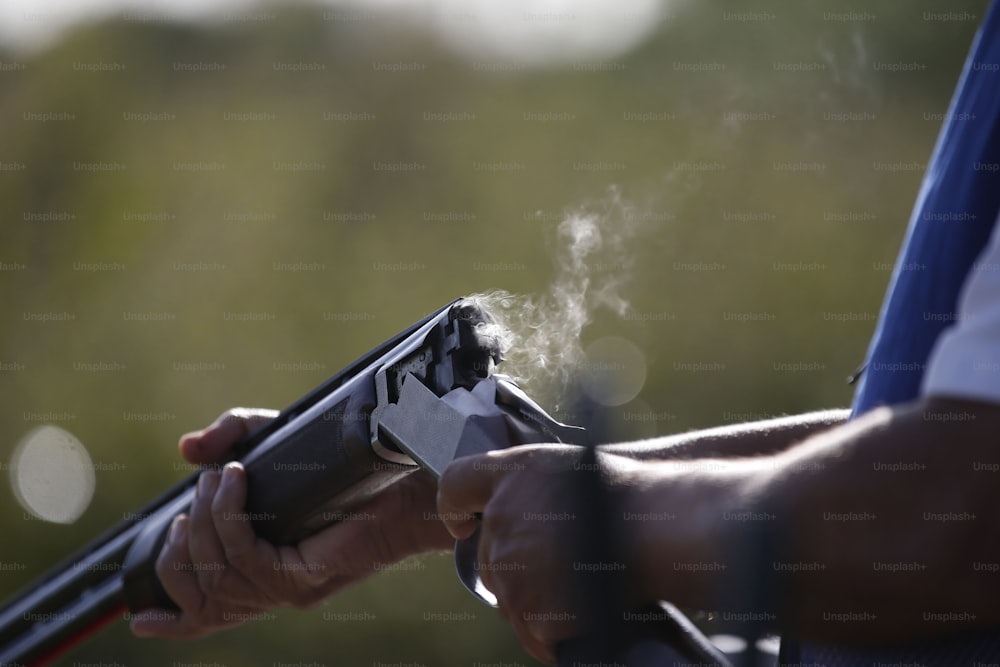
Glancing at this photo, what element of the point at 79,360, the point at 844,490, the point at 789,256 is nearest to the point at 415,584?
the point at 79,360

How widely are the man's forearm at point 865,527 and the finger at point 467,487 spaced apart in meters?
0.30

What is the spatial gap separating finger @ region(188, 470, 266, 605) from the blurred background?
200 inches

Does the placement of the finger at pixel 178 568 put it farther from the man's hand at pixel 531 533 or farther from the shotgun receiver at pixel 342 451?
the man's hand at pixel 531 533

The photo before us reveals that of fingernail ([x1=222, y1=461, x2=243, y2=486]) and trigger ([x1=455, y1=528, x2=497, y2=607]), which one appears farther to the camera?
fingernail ([x1=222, y1=461, x2=243, y2=486])

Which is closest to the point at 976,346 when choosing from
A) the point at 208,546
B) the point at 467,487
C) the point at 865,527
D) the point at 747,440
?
the point at 865,527

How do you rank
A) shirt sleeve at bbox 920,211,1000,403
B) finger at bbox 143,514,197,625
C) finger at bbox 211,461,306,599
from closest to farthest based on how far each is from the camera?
1. shirt sleeve at bbox 920,211,1000,403
2. finger at bbox 211,461,306,599
3. finger at bbox 143,514,197,625

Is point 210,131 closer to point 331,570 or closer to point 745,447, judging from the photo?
point 331,570

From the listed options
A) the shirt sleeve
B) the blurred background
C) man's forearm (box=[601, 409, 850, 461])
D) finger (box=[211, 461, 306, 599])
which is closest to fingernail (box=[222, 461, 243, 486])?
finger (box=[211, 461, 306, 599])

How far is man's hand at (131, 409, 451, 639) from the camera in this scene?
2.64 meters

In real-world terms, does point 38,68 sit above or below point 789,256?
above

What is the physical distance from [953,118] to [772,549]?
94 centimetres

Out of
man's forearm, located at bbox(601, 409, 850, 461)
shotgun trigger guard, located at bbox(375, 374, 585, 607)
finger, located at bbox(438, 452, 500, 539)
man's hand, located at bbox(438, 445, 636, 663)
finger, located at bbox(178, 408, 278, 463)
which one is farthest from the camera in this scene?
finger, located at bbox(178, 408, 278, 463)

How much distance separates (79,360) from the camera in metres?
8.78

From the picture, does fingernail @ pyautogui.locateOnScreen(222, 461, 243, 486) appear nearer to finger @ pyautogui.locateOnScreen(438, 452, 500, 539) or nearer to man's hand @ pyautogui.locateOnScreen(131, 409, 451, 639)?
man's hand @ pyautogui.locateOnScreen(131, 409, 451, 639)
